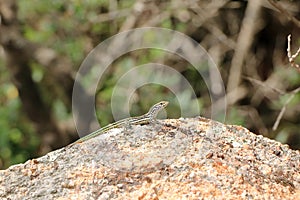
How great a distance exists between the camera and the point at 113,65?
5547 millimetres

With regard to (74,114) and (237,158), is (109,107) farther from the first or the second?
(237,158)

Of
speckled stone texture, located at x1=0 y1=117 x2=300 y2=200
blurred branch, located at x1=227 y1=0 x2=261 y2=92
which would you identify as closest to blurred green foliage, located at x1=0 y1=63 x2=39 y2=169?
blurred branch, located at x1=227 y1=0 x2=261 y2=92

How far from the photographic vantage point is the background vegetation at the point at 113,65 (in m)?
5.49

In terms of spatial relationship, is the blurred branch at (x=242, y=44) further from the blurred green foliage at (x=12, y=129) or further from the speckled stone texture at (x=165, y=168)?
the speckled stone texture at (x=165, y=168)

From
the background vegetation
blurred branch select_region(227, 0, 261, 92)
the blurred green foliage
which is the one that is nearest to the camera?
the background vegetation

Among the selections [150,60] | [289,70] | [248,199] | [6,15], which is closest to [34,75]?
[6,15]

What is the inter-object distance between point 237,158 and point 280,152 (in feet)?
0.62

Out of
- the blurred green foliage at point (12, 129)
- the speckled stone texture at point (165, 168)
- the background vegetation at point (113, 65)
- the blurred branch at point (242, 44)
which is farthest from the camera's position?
the blurred branch at point (242, 44)

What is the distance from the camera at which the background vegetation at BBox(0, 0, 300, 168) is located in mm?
5492

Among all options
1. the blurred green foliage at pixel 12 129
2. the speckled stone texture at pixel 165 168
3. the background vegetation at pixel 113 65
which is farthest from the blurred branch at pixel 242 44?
the speckled stone texture at pixel 165 168

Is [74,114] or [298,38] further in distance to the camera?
[298,38]

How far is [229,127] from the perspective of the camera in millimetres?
2393

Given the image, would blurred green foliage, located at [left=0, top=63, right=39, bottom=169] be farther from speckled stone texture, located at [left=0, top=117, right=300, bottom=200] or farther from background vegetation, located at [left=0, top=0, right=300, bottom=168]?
speckled stone texture, located at [left=0, top=117, right=300, bottom=200]

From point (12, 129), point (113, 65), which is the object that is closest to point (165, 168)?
point (113, 65)
